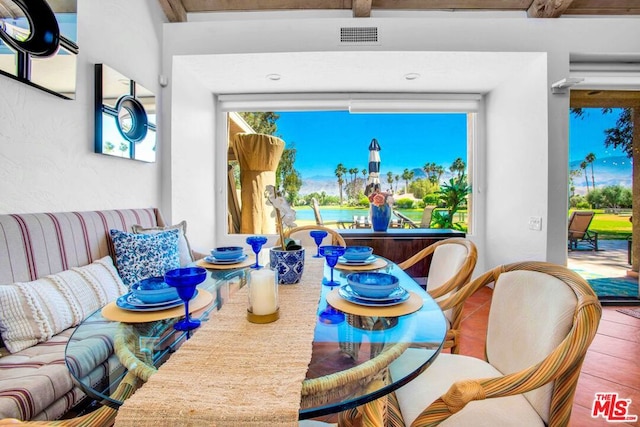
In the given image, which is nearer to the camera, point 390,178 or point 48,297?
point 48,297

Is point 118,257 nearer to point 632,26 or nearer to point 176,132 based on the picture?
point 176,132

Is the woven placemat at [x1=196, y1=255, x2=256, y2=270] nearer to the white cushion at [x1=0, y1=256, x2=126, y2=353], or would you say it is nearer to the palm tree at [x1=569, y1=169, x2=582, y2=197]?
the white cushion at [x1=0, y1=256, x2=126, y2=353]

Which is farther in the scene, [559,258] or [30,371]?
[559,258]

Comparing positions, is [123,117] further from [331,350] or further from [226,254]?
[331,350]

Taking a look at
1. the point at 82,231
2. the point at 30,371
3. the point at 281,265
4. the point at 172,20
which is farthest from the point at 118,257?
the point at 172,20

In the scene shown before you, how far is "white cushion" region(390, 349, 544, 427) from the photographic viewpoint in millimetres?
884

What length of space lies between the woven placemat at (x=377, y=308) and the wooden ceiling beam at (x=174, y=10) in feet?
10.7

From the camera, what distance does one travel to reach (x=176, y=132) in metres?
3.11

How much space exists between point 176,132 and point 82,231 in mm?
1548

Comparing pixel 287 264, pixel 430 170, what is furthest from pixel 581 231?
pixel 287 264

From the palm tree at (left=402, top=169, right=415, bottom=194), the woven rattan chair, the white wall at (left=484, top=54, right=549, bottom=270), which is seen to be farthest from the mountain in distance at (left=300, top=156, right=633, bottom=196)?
the woven rattan chair

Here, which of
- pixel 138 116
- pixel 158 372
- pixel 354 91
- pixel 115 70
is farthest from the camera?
pixel 354 91

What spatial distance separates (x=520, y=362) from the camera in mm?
1006

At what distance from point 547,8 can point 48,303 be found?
14.1ft
